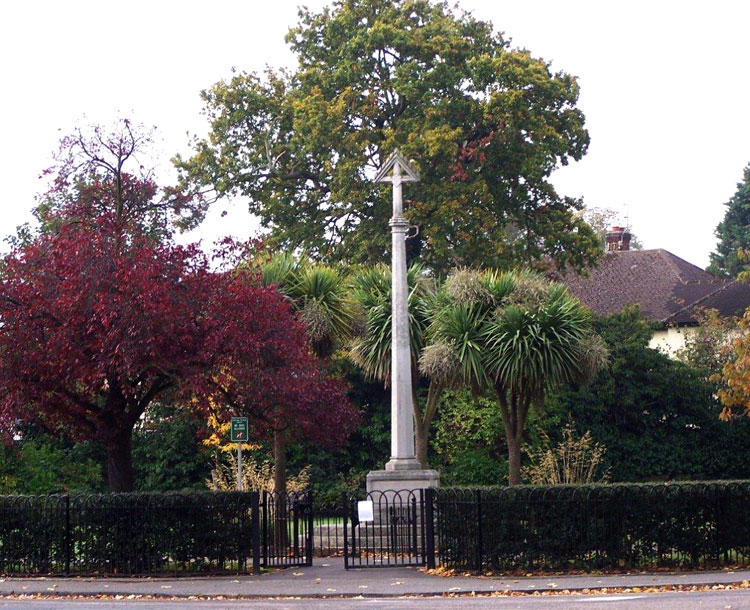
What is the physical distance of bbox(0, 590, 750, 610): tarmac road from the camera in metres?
12.6

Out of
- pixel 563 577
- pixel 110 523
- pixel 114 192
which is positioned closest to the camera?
pixel 563 577

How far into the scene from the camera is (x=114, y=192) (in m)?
21.9

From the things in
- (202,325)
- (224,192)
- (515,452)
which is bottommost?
(515,452)

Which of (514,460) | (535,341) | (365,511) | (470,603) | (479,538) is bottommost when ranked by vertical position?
(470,603)

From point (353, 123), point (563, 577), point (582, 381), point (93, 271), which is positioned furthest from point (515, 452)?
point (353, 123)

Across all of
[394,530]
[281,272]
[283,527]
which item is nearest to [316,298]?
[281,272]

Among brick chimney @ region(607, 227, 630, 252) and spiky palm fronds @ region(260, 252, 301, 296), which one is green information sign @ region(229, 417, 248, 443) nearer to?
spiky palm fronds @ region(260, 252, 301, 296)

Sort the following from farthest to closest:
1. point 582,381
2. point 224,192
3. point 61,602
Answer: point 224,192, point 582,381, point 61,602

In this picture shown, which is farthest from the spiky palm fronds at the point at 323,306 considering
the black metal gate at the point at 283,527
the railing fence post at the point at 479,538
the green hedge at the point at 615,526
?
the green hedge at the point at 615,526

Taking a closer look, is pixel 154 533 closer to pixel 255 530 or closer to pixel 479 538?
pixel 255 530

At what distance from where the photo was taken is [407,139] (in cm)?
3534

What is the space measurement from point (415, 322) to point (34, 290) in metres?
11.1

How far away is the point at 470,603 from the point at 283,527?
20.2 ft

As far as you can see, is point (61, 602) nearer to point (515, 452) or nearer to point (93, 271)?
point (93, 271)
